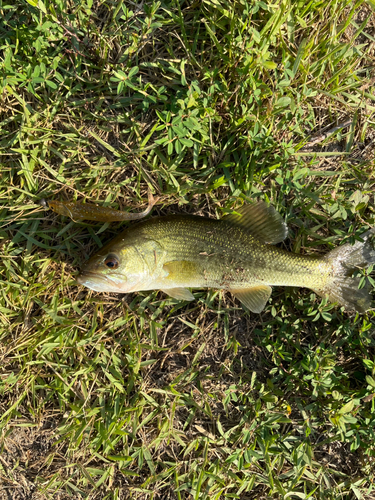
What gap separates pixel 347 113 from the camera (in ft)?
11.4

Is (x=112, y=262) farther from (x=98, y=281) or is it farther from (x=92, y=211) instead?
(x=92, y=211)

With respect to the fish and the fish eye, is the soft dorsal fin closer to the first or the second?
the fish

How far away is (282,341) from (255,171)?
5.61ft

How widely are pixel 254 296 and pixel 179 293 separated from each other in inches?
27.4

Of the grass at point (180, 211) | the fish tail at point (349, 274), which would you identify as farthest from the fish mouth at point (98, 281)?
the fish tail at point (349, 274)

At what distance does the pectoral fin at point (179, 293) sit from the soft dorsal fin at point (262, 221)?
0.77 metres

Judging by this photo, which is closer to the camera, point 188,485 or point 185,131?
point 185,131

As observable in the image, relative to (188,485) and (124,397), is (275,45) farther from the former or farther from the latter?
(188,485)

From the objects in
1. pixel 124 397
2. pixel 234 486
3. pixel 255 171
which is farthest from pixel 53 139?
pixel 234 486

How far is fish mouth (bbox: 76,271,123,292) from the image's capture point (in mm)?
2980

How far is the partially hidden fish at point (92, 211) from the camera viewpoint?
3.11 m

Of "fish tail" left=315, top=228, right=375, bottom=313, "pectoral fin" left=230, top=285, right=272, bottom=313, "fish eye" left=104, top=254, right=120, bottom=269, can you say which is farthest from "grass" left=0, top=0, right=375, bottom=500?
"fish eye" left=104, top=254, right=120, bottom=269

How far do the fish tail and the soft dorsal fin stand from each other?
1.82ft

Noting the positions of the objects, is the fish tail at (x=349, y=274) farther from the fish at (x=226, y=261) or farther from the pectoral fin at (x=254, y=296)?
the pectoral fin at (x=254, y=296)
